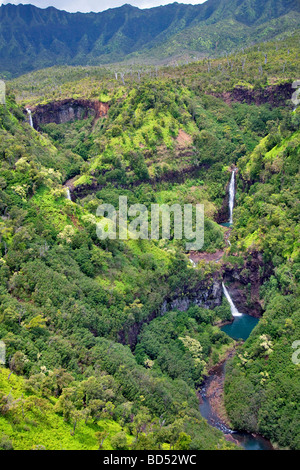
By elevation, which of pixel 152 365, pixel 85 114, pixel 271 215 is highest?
pixel 85 114

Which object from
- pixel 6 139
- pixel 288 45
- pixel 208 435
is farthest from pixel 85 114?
pixel 208 435

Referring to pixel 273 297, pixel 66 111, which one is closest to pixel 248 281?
pixel 273 297

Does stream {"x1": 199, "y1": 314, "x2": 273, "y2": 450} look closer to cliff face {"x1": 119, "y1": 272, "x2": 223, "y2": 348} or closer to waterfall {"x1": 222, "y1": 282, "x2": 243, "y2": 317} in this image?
waterfall {"x1": 222, "y1": 282, "x2": 243, "y2": 317}

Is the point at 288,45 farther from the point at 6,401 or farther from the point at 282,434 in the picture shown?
the point at 6,401

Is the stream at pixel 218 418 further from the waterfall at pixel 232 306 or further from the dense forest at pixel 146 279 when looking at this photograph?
Answer: the waterfall at pixel 232 306

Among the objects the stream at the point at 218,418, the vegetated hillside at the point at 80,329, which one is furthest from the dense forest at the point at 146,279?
the stream at the point at 218,418
